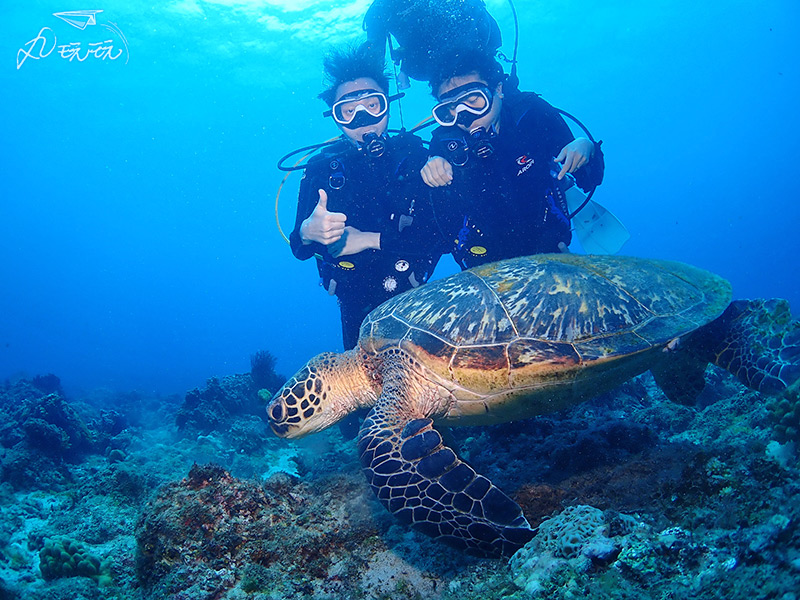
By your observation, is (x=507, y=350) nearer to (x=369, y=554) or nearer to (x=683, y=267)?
(x=369, y=554)

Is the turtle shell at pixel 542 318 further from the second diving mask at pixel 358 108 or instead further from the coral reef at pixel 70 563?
the second diving mask at pixel 358 108

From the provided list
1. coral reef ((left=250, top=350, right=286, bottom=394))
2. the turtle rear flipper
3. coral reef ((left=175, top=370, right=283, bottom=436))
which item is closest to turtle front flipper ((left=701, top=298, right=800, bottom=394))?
the turtle rear flipper

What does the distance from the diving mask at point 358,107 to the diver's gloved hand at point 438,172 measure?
1378 millimetres

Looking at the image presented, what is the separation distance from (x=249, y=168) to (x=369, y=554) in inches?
2821

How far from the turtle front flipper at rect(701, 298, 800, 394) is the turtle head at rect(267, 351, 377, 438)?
10.8 ft

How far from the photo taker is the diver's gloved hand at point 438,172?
496cm

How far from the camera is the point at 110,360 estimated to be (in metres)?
59.5

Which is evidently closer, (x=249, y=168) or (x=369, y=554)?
(x=369, y=554)

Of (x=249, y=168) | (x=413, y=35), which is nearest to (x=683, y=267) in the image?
(x=413, y=35)

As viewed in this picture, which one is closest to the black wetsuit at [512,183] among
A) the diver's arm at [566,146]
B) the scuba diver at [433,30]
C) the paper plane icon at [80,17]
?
the diver's arm at [566,146]

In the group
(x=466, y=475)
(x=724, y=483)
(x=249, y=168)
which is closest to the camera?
(x=724, y=483)

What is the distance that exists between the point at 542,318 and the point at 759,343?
2005mm

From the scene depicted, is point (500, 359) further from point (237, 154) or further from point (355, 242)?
point (237, 154)

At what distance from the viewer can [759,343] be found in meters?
3.19
